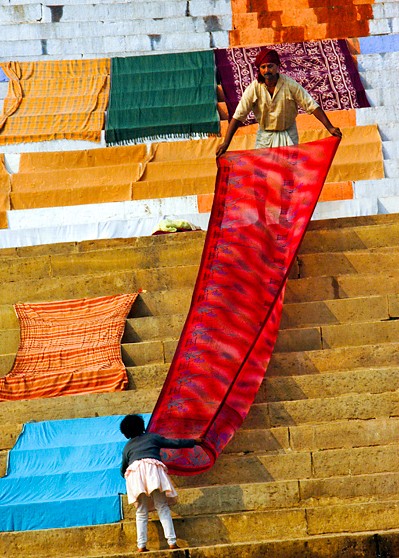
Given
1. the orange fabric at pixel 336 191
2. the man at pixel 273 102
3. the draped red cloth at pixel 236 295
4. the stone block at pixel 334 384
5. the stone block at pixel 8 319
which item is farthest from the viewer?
the orange fabric at pixel 336 191

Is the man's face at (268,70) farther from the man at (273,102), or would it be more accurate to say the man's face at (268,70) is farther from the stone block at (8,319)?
the stone block at (8,319)

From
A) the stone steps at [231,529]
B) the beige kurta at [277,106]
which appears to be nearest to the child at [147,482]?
the stone steps at [231,529]

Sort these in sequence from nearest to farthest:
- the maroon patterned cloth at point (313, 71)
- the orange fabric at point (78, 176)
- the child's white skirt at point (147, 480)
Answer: the child's white skirt at point (147, 480)
the orange fabric at point (78, 176)
the maroon patterned cloth at point (313, 71)

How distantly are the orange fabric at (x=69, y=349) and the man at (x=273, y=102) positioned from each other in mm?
1705

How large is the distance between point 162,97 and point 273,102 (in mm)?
4545

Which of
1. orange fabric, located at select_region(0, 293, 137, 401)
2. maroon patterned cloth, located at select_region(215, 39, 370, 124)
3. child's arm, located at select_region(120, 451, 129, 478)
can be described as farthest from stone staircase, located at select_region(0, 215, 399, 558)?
maroon patterned cloth, located at select_region(215, 39, 370, 124)

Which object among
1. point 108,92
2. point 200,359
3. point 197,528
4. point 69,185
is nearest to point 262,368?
point 200,359

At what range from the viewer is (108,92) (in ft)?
52.1

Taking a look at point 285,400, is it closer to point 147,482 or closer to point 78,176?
point 147,482

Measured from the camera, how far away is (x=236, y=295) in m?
10.2

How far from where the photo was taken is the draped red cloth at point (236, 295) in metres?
9.16

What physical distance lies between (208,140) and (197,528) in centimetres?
703

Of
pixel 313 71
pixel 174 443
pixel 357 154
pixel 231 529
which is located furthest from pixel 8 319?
pixel 313 71

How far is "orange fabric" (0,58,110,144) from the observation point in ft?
49.5
